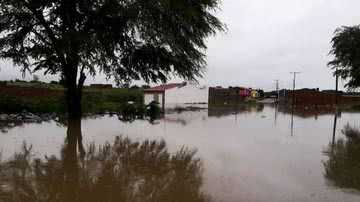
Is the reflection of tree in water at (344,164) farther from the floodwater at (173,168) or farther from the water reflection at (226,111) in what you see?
the water reflection at (226,111)

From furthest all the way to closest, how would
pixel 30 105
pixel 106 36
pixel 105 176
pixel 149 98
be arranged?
pixel 149 98, pixel 30 105, pixel 106 36, pixel 105 176

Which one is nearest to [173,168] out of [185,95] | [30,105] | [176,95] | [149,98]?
[30,105]

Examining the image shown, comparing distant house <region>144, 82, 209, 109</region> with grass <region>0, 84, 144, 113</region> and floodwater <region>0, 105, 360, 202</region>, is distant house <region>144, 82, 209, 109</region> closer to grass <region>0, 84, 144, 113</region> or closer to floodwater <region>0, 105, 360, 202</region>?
grass <region>0, 84, 144, 113</region>

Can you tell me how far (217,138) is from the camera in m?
17.8

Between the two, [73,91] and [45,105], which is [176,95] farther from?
[73,91]

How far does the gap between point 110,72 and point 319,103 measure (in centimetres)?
5486

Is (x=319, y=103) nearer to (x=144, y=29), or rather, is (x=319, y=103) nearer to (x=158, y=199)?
(x=144, y=29)

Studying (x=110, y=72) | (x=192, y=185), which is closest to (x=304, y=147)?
(x=192, y=185)

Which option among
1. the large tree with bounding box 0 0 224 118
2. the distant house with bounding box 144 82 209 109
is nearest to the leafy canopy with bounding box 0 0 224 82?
the large tree with bounding box 0 0 224 118

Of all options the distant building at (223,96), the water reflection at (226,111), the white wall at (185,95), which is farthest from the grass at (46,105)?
the distant building at (223,96)

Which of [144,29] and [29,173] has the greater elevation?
[144,29]

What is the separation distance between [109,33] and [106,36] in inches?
8.3

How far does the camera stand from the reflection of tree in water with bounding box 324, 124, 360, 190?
9.61 metres

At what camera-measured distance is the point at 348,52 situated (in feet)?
109
